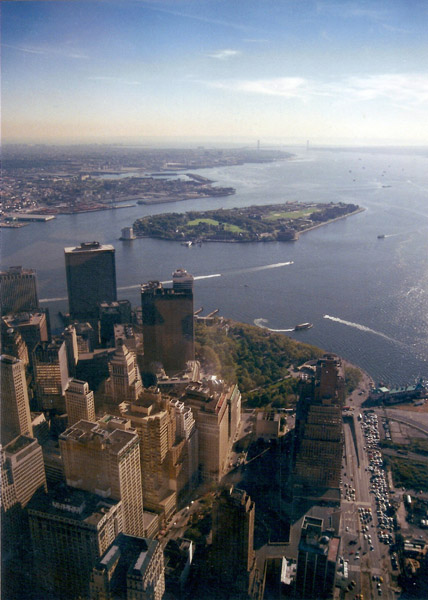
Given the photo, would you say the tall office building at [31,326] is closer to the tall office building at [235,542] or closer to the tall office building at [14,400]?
the tall office building at [14,400]

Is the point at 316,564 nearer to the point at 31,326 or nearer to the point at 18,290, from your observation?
the point at 31,326

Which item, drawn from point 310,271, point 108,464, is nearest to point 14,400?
point 108,464

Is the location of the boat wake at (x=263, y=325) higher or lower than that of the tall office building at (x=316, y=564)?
lower

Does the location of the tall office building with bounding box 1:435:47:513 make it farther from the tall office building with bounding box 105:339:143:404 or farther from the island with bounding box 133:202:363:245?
→ the island with bounding box 133:202:363:245

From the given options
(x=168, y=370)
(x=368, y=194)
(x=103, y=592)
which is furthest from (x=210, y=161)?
(x=103, y=592)

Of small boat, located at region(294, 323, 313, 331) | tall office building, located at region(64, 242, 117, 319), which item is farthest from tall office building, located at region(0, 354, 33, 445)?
small boat, located at region(294, 323, 313, 331)

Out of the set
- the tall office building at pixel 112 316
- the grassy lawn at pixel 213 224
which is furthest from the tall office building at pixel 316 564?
the grassy lawn at pixel 213 224
